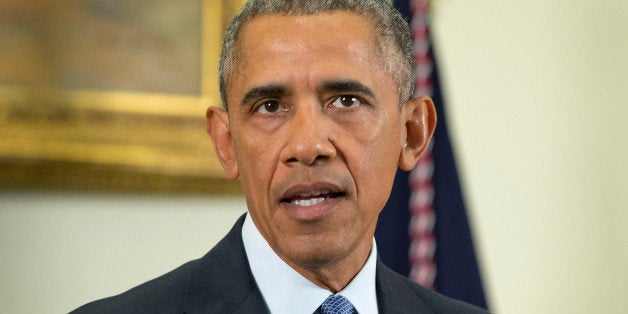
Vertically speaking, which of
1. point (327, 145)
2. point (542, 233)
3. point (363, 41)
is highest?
point (363, 41)

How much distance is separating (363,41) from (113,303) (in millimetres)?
777

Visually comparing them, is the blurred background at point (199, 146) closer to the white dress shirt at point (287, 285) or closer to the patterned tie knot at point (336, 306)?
the white dress shirt at point (287, 285)

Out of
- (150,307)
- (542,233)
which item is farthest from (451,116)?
(150,307)

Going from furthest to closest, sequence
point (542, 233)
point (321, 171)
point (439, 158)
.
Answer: point (542, 233)
point (439, 158)
point (321, 171)

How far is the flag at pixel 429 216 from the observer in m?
3.70

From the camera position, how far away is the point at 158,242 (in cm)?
334

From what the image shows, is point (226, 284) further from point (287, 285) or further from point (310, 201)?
point (310, 201)

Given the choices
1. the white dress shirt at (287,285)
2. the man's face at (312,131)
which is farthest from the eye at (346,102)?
the white dress shirt at (287,285)

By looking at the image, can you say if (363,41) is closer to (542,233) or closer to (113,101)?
(113,101)

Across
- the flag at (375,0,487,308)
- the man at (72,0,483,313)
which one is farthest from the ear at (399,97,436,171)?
the flag at (375,0,487,308)

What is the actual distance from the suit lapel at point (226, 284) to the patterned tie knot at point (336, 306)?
0.42 feet

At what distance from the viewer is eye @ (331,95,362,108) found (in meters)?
1.92

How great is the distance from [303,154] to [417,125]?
47cm

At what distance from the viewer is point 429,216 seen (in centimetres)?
375
